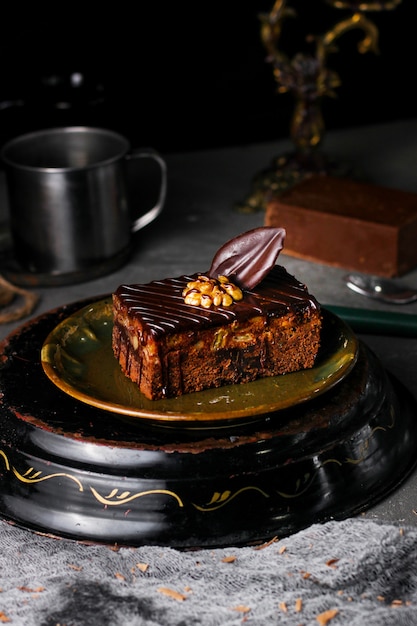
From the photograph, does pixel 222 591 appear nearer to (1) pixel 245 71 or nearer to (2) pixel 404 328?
(2) pixel 404 328

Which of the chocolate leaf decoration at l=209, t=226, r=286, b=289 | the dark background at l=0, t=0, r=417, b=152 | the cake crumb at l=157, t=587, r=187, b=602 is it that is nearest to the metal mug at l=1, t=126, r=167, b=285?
the dark background at l=0, t=0, r=417, b=152

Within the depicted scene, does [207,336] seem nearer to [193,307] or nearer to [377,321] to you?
[193,307]

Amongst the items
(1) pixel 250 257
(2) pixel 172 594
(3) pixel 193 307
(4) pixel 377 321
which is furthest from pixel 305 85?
(2) pixel 172 594

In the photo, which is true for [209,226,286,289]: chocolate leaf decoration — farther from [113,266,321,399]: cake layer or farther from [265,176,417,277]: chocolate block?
[265,176,417,277]: chocolate block

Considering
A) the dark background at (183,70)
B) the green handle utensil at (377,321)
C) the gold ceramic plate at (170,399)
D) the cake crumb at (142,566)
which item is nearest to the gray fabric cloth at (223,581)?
the cake crumb at (142,566)

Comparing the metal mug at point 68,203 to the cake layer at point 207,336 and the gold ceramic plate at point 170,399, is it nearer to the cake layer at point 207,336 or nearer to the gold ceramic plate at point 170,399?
the gold ceramic plate at point 170,399

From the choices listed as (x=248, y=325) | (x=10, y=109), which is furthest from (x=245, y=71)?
(x=248, y=325)

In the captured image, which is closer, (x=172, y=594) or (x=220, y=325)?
(x=172, y=594)
